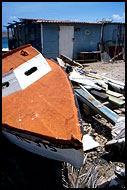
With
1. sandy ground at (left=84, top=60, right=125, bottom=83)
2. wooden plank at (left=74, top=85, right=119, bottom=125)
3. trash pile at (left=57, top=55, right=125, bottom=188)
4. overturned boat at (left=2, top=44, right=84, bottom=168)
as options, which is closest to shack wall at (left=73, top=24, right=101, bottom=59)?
sandy ground at (left=84, top=60, right=125, bottom=83)

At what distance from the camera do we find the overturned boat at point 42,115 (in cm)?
232

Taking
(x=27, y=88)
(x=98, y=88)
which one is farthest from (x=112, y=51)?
(x=27, y=88)

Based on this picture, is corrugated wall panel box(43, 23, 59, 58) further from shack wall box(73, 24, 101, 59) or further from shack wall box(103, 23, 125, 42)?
shack wall box(103, 23, 125, 42)

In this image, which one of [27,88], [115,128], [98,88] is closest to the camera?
[27,88]

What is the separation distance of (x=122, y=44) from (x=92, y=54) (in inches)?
159

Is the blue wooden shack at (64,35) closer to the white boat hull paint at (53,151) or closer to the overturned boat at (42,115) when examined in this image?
the overturned boat at (42,115)

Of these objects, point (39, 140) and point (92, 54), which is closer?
point (39, 140)

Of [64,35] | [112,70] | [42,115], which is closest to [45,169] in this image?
[42,115]

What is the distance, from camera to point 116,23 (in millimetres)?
15484

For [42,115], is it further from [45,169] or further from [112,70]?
[112,70]

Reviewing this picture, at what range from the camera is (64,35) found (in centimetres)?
1374

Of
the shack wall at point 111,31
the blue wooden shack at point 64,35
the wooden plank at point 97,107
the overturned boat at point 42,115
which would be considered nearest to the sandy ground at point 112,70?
the blue wooden shack at point 64,35

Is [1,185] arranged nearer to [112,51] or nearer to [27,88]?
[27,88]

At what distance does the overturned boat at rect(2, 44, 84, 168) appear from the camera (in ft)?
7.61
